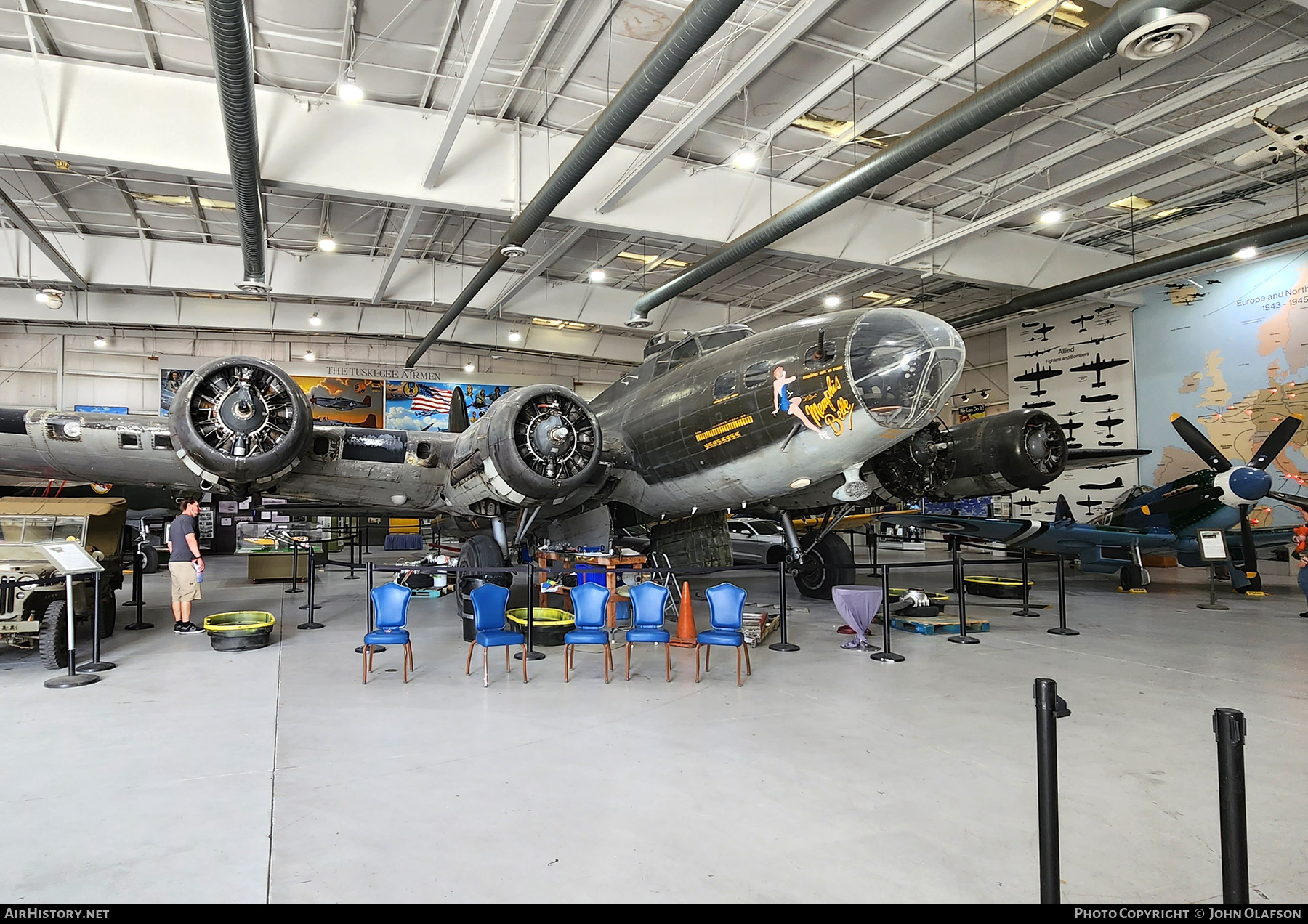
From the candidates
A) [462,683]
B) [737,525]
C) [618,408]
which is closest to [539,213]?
[618,408]

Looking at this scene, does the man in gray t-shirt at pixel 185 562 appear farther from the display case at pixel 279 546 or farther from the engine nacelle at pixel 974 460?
the engine nacelle at pixel 974 460

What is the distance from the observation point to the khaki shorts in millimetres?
9195

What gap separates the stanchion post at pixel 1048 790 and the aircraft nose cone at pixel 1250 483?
13470 millimetres

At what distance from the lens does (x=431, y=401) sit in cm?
2489

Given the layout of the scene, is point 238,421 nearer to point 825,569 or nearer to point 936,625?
point 936,625

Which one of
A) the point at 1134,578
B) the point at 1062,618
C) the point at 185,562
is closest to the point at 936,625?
the point at 1062,618

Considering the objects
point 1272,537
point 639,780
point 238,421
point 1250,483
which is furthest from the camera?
point 1272,537

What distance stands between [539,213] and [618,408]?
3.32 metres

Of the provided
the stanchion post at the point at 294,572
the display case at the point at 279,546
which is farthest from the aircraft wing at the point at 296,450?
the stanchion post at the point at 294,572

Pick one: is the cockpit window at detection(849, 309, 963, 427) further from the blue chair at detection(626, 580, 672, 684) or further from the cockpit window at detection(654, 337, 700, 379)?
the cockpit window at detection(654, 337, 700, 379)

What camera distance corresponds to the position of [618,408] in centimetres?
1082

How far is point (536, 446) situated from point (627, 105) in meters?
4.13

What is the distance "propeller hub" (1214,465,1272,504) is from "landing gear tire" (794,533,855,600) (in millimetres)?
6926
